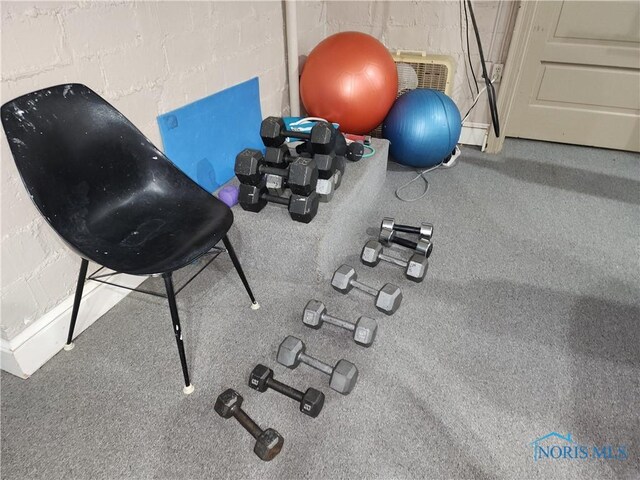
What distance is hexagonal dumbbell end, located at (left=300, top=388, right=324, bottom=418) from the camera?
47.5 inches

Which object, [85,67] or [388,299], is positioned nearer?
[85,67]

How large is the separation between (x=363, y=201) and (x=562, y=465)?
1.40 m

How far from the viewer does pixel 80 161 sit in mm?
1229

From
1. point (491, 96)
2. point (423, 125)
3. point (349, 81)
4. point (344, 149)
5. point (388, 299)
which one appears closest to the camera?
point (388, 299)

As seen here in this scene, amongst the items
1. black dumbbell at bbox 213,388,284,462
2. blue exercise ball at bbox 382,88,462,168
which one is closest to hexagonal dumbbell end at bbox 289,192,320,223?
black dumbbell at bbox 213,388,284,462

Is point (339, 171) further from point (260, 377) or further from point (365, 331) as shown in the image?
point (260, 377)

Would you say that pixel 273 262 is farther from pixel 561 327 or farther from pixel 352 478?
pixel 561 327

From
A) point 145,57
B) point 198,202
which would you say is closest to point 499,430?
point 198,202

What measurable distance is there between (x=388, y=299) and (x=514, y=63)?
2048 millimetres

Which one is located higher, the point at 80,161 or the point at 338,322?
the point at 80,161

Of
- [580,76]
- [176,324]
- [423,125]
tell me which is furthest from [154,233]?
[580,76]

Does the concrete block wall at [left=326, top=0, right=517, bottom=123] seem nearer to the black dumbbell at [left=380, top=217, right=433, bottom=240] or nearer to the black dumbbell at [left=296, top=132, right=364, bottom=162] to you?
the black dumbbell at [left=296, top=132, right=364, bottom=162]

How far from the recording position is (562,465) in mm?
1119

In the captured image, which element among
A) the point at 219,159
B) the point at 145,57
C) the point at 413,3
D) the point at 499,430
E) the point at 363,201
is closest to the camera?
the point at 499,430
